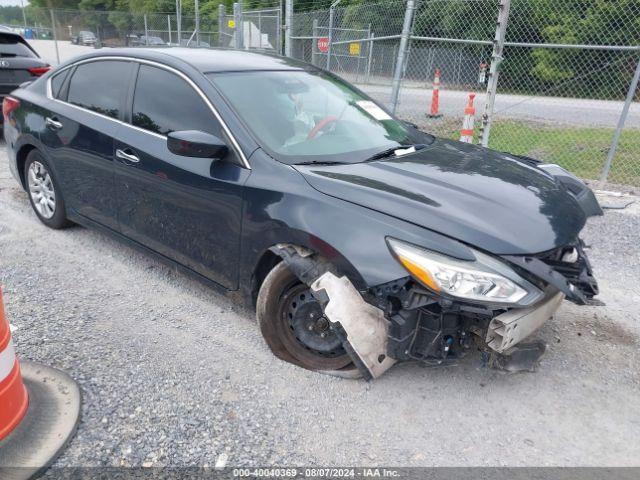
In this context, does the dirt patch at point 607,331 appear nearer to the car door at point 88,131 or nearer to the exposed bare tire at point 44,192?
the car door at point 88,131

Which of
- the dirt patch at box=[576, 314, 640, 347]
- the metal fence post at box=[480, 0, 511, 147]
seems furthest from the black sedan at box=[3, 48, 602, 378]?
the metal fence post at box=[480, 0, 511, 147]

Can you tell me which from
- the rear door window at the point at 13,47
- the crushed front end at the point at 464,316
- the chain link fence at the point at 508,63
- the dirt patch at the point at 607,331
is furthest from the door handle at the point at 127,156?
the chain link fence at the point at 508,63

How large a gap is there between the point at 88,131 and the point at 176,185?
1153mm

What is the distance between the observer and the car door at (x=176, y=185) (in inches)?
121

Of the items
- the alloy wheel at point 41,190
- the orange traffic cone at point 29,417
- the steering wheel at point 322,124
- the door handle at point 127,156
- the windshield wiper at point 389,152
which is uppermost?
the steering wheel at point 322,124

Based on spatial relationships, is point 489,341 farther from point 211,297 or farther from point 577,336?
point 211,297

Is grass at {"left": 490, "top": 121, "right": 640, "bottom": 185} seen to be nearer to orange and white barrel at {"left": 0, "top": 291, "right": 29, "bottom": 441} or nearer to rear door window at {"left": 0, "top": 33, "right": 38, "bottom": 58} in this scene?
orange and white barrel at {"left": 0, "top": 291, "right": 29, "bottom": 441}

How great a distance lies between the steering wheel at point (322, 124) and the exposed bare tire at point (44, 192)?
8.11ft

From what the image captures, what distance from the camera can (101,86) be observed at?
402 cm

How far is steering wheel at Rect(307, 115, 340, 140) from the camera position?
3279 mm

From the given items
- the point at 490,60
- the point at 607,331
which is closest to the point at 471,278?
the point at 607,331

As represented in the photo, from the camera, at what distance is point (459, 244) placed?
7.97 feet

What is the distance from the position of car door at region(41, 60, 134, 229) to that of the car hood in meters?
1.72

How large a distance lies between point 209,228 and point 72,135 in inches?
68.3
